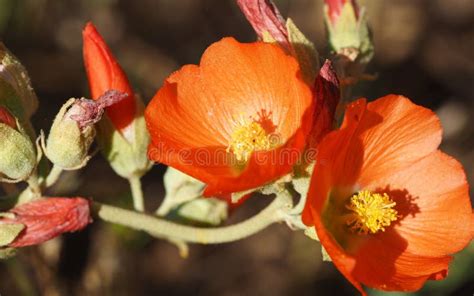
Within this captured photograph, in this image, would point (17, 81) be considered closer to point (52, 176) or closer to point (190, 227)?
point (52, 176)

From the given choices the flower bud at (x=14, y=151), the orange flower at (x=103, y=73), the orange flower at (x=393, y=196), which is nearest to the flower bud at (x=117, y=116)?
the orange flower at (x=103, y=73)

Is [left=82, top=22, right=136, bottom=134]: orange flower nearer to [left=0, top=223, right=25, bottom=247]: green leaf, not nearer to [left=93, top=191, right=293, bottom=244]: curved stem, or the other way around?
[left=93, top=191, right=293, bottom=244]: curved stem

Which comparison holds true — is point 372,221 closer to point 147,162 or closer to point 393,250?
point 393,250

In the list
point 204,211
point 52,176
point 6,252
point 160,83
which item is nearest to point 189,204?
point 204,211

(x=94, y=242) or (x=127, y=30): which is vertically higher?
(x=127, y=30)

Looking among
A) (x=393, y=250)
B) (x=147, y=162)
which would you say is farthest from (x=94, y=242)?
(x=393, y=250)

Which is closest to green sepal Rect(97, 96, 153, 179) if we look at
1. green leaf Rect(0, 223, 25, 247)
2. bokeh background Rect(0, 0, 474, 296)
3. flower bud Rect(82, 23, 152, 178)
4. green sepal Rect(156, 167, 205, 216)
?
flower bud Rect(82, 23, 152, 178)
